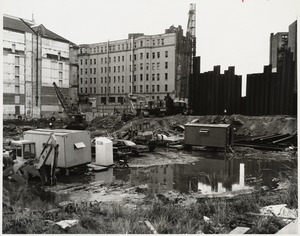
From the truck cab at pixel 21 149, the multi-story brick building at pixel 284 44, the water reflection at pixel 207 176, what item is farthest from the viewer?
the truck cab at pixel 21 149

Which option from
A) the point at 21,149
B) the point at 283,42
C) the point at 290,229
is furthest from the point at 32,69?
the point at 290,229

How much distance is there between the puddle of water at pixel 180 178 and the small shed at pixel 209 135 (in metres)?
3.67

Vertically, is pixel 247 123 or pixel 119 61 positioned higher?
pixel 119 61

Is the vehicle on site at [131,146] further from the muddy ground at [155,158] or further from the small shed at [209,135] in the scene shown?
the small shed at [209,135]

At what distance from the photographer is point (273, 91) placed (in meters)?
20.9

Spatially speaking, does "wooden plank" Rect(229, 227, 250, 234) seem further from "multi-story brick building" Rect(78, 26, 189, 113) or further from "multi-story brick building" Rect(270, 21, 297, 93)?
"multi-story brick building" Rect(78, 26, 189, 113)

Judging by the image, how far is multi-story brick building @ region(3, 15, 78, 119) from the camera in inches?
512

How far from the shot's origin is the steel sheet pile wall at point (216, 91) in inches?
1078

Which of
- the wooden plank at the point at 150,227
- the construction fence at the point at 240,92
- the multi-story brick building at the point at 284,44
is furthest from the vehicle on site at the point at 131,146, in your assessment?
the wooden plank at the point at 150,227

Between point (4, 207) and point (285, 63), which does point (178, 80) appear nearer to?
point (285, 63)

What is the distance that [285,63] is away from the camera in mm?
15992

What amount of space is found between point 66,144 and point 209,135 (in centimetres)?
1120

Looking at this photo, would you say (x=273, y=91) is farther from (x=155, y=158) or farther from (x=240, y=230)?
(x=240, y=230)

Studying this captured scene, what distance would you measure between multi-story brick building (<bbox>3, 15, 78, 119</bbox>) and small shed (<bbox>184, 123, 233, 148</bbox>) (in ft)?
34.1
